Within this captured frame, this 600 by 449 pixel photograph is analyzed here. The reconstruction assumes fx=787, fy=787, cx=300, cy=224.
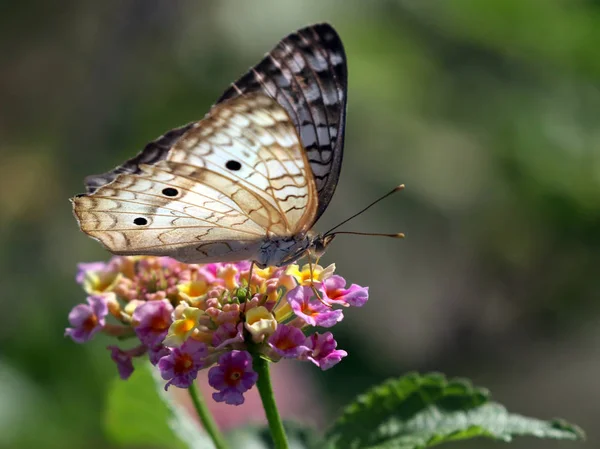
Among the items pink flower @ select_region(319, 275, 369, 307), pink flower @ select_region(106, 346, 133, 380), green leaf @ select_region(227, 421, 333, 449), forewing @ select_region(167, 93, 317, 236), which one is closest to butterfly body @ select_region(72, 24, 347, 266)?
forewing @ select_region(167, 93, 317, 236)

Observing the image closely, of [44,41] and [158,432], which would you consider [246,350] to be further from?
[44,41]

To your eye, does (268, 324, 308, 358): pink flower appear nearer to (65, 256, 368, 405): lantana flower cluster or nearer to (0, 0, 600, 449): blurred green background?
(65, 256, 368, 405): lantana flower cluster

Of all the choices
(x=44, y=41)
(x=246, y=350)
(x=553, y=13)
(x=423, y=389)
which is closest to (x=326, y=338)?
(x=246, y=350)

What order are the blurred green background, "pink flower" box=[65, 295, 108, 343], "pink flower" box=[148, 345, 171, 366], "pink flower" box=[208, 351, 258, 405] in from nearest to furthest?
1. "pink flower" box=[208, 351, 258, 405]
2. "pink flower" box=[148, 345, 171, 366]
3. "pink flower" box=[65, 295, 108, 343]
4. the blurred green background

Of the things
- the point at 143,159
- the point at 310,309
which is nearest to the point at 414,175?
the point at 143,159

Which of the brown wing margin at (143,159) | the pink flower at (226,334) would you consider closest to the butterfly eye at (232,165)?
the brown wing margin at (143,159)

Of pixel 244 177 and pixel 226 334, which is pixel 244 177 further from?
pixel 226 334

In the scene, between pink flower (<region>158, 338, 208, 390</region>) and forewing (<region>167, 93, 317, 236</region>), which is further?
forewing (<region>167, 93, 317, 236</region>)

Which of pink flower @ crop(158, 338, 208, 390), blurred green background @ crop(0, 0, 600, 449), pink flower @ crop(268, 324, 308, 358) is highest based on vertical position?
blurred green background @ crop(0, 0, 600, 449)
